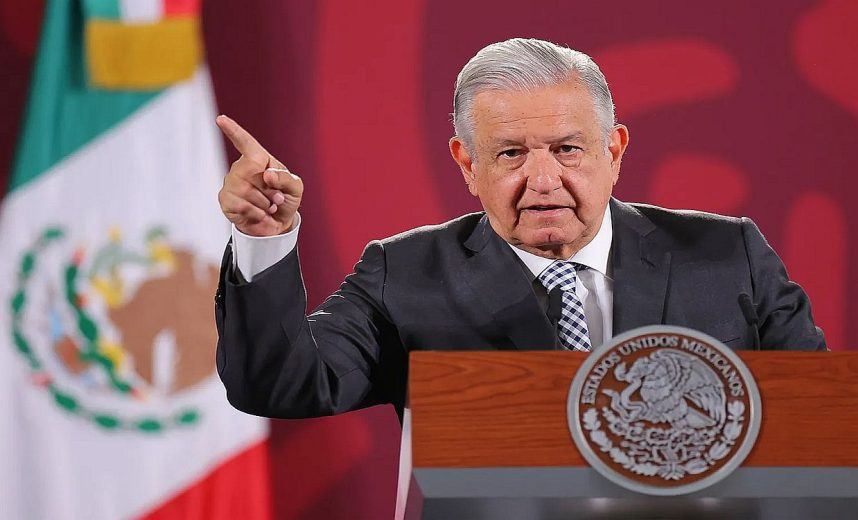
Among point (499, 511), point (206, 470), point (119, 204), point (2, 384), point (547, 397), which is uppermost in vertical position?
point (547, 397)

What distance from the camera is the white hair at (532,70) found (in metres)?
1.79

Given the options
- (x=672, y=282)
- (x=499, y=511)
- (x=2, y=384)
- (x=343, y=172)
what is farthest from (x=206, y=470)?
(x=499, y=511)

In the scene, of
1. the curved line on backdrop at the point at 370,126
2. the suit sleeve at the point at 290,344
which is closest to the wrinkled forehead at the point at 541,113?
the suit sleeve at the point at 290,344

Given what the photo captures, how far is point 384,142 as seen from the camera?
2832mm

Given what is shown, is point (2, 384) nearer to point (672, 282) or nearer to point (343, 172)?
point (343, 172)

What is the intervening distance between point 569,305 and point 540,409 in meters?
0.57

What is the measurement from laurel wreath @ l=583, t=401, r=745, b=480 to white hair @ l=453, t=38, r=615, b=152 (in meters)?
0.73

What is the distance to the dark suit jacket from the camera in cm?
173

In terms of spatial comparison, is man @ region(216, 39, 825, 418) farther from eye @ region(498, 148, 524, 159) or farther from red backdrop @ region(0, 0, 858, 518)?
red backdrop @ region(0, 0, 858, 518)

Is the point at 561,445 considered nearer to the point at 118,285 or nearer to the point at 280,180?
the point at 280,180

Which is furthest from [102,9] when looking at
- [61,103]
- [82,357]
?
[82,357]

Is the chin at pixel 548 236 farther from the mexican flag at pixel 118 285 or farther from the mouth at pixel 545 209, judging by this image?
the mexican flag at pixel 118 285

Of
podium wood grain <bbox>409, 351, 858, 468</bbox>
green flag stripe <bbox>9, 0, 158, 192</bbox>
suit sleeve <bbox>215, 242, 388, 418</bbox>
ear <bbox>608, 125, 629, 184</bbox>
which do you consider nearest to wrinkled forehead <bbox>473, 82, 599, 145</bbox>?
ear <bbox>608, 125, 629, 184</bbox>

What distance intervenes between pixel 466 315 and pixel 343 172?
1059mm
